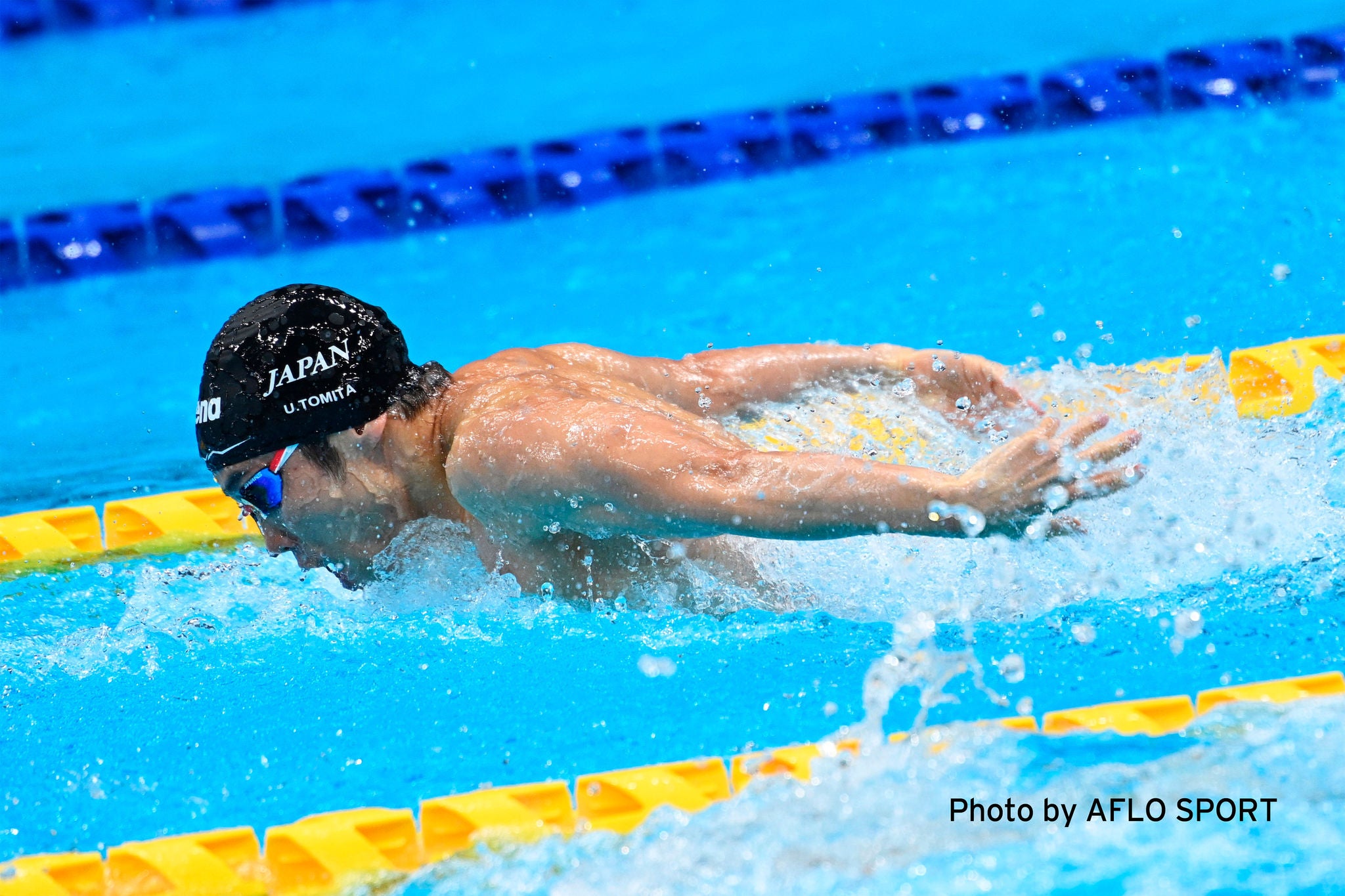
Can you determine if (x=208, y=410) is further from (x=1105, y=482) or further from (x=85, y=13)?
(x=85, y=13)

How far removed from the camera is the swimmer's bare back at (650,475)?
178 cm

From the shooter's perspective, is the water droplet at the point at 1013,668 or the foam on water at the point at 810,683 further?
the water droplet at the point at 1013,668

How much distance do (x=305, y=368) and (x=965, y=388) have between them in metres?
1.23

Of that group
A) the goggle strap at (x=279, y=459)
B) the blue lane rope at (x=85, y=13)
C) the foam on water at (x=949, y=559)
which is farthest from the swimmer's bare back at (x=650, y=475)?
the blue lane rope at (x=85, y=13)

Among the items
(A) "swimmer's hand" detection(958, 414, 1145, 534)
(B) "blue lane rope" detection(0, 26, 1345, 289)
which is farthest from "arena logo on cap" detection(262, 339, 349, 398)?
(B) "blue lane rope" detection(0, 26, 1345, 289)

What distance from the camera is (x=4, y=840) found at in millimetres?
2184

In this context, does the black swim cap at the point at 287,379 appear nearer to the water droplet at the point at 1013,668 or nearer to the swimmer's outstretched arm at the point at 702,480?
Result: the swimmer's outstretched arm at the point at 702,480

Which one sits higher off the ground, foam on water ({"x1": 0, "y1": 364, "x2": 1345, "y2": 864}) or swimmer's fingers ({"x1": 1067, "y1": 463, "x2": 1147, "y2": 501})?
swimmer's fingers ({"x1": 1067, "y1": 463, "x2": 1147, "y2": 501})

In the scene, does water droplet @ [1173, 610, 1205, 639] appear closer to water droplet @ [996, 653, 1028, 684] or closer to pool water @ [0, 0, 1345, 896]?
pool water @ [0, 0, 1345, 896]

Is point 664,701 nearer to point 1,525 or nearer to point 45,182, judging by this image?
point 1,525

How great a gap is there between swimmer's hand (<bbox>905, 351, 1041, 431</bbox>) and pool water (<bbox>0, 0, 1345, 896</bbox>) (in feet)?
0.18

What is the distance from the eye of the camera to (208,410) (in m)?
2.19

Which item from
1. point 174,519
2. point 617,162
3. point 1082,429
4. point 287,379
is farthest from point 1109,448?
point 617,162

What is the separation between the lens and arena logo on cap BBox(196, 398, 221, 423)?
2.18 metres
